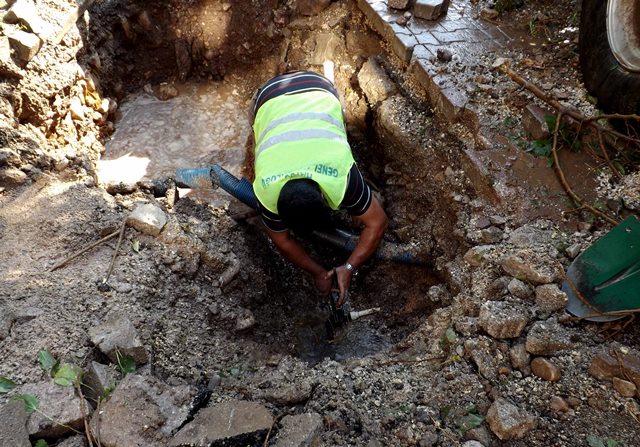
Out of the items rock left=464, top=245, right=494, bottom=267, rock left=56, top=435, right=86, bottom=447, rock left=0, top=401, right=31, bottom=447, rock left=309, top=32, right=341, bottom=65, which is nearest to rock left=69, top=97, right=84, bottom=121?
rock left=309, top=32, right=341, bottom=65

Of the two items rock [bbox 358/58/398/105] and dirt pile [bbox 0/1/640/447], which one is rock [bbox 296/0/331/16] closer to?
dirt pile [bbox 0/1/640/447]

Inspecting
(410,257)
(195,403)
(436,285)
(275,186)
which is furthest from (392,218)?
(195,403)

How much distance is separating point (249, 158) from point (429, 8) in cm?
177

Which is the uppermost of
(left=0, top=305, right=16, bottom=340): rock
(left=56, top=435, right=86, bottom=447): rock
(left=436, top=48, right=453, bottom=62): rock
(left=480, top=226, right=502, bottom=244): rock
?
(left=436, top=48, right=453, bottom=62): rock

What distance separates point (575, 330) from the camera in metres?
1.92

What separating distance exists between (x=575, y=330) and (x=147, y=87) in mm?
3968

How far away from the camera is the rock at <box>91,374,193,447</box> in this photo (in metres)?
1.61

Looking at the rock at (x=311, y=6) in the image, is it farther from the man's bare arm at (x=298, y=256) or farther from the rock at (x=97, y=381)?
the rock at (x=97, y=381)

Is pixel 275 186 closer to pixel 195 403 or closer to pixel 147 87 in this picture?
pixel 195 403

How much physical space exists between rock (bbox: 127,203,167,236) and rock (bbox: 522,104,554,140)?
7.06ft

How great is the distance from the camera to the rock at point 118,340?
73.3 inches

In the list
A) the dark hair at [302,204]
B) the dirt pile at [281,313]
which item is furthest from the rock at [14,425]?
the dark hair at [302,204]

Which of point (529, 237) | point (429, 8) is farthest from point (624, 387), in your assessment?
point (429, 8)

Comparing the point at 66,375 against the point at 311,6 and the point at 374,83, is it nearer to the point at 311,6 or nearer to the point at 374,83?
the point at 374,83
